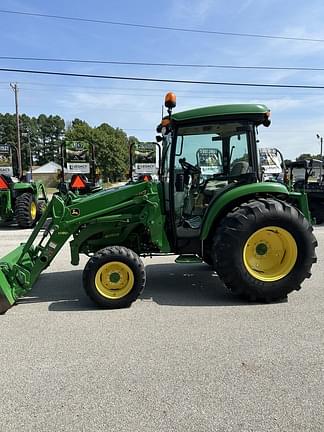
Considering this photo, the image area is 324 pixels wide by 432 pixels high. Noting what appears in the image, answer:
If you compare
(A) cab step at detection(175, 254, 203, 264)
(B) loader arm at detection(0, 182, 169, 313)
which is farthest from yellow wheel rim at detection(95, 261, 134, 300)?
(A) cab step at detection(175, 254, 203, 264)

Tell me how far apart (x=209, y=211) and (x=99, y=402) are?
8.36 ft

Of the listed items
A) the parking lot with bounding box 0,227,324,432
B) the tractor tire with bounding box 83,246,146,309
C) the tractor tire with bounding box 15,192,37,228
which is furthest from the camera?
the tractor tire with bounding box 15,192,37,228

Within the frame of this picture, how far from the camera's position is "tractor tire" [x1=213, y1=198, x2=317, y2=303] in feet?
14.8

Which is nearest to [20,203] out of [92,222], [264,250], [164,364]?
[92,222]

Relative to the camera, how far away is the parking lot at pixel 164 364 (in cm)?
257

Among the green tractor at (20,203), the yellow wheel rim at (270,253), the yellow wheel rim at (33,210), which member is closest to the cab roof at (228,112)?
the yellow wheel rim at (270,253)

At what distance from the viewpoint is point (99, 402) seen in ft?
8.98

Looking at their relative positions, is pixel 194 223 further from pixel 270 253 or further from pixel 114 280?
pixel 114 280

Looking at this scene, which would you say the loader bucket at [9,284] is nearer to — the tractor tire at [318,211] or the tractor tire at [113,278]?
the tractor tire at [113,278]

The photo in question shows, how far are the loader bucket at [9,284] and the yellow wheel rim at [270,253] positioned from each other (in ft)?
8.34

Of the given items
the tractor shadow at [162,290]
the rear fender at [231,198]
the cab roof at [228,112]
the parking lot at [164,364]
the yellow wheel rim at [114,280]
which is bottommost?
the parking lot at [164,364]

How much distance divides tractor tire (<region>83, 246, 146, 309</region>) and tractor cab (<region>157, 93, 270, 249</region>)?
76 cm

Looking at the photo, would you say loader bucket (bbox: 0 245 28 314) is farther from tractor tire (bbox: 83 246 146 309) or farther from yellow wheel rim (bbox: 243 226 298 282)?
yellow wheel rim (bbox: 243 226 298 282)

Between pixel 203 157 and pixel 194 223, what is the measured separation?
2.72ft
